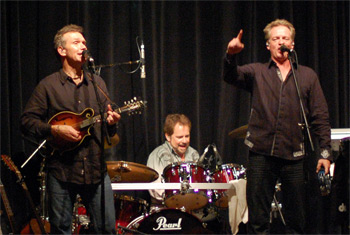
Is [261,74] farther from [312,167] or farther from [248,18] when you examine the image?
[248,18]

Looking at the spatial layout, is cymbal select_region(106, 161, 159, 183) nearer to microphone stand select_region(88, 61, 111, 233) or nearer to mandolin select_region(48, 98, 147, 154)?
mandolin select_region(48, 98, 147, 154)

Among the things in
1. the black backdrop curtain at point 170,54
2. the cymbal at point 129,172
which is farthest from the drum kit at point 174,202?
the black backdrop curtain at point 170,54

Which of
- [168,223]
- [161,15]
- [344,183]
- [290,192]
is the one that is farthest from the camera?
[161,15]

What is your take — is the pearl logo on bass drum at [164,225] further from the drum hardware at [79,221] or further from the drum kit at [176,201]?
the drum hardware at [79,221]

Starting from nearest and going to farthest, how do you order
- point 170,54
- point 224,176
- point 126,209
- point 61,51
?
point 61,51, point 224,176, point 126,209, point 170,54

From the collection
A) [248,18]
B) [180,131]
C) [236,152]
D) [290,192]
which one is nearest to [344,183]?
[290,192]

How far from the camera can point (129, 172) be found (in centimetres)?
459

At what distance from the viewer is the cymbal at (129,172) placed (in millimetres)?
4477

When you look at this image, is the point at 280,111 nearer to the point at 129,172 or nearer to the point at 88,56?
the point at 88,56

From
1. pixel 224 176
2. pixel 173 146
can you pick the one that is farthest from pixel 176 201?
pixel 173 146

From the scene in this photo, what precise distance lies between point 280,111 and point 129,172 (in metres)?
1.69

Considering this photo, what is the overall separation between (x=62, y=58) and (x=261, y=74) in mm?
1400

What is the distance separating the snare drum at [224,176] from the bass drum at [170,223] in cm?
44

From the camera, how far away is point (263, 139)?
3395 millimetres
